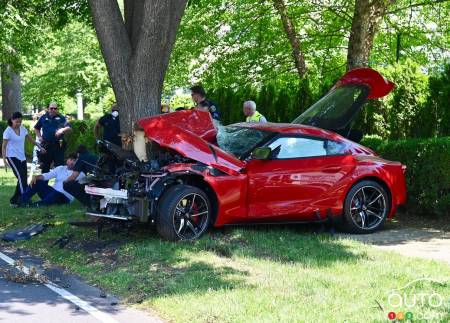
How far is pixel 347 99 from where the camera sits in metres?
10.9

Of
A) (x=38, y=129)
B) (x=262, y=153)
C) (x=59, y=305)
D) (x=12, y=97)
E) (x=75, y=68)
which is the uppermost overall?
(x=75, y=68)

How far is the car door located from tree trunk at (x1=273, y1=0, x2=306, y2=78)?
9086 millimetres

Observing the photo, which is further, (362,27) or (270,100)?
(270,100)

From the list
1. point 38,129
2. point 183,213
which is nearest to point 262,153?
point 183,213

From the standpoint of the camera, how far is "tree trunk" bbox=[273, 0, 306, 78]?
18.1 metres

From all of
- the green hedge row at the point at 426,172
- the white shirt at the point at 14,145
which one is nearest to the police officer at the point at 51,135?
the white shirt at the point at 14,145

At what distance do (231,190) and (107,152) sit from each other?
5.85 ft

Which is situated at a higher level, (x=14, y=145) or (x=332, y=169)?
(x=14, y=145)

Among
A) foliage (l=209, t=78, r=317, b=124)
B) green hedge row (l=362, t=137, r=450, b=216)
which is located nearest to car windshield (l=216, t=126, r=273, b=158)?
green hedge row (l=362, t=137, r=450, b=216)

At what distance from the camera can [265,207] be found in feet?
30.2

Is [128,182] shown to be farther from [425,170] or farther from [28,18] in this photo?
[28,18]

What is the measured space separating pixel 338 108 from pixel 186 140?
3139 mm

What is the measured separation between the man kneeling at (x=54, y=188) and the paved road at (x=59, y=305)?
4.80 meters

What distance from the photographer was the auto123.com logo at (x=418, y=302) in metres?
5.38
